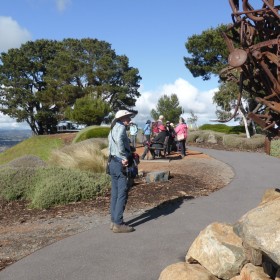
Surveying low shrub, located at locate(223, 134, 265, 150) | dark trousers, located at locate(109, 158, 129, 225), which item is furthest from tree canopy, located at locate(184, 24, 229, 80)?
dark trousers, located at locate(109, 158, 129, 225)

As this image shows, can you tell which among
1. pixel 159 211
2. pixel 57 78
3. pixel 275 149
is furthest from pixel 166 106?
pixel 159 211

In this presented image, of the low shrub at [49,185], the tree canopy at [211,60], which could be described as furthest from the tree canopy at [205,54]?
the low shrub at [49,185]

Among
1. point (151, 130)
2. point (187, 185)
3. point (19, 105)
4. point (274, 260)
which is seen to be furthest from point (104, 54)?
point (274, 260)

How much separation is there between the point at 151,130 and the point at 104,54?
40.2 m

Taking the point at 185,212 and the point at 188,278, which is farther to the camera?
the point at 185,212

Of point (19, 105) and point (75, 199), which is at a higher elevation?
point (19, 105)

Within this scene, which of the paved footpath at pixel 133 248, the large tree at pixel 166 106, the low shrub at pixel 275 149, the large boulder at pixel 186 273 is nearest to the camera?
the large boulder at pixel 186 273

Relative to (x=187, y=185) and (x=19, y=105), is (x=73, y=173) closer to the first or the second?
(x=187, y=185)

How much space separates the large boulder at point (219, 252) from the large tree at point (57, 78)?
48.9 m

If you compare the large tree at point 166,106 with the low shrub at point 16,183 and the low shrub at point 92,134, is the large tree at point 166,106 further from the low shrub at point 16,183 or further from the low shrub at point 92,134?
the low shrub at point 16,183

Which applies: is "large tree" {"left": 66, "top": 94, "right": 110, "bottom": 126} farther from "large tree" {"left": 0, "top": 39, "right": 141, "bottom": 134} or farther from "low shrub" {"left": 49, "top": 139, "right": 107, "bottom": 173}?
"low shrub" {"left": 49, "top": 139, "right": 107, "bottom": 173}

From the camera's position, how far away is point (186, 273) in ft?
13.3

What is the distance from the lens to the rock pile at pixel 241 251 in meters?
3.32

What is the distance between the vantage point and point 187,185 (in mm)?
10828
